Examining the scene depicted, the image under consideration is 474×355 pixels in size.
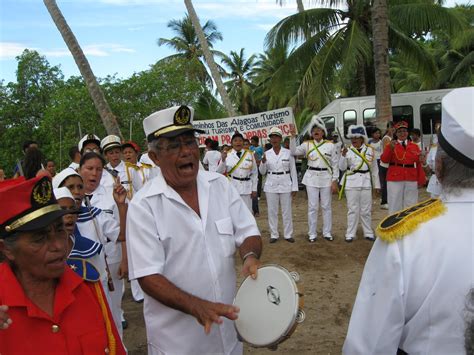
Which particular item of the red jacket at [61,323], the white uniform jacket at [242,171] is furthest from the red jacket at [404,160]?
the red jacket at [61,323]

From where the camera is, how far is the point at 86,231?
3.68 m

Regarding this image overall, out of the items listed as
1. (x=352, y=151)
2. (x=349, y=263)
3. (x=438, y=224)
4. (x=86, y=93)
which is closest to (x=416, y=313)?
(x=438, y=224)

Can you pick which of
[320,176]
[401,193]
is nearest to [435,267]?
[320,176]

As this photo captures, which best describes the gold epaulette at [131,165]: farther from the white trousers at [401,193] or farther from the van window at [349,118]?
the van window at [349,118]

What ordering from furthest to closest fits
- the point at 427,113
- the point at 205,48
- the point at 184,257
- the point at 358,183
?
the point at 427,113
the point at 205,48
the point at 358,183
the point at 184,257

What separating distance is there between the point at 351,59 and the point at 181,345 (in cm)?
1499

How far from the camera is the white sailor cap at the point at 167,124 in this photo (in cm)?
251

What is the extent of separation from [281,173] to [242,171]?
1028 mm

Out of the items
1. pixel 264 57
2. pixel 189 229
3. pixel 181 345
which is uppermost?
pixel 264 57

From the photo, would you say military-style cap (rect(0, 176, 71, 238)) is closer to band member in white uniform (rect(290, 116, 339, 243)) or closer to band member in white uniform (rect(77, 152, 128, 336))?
band member in white uniform (rect(77, 152, 128, 336))

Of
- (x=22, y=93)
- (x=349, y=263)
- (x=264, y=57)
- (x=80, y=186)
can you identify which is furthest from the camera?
(x=264, y=57)

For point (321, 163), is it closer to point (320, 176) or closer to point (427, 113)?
point (320, 176)

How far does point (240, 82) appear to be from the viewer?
142 feet

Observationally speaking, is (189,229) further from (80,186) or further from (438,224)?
(80,186)
